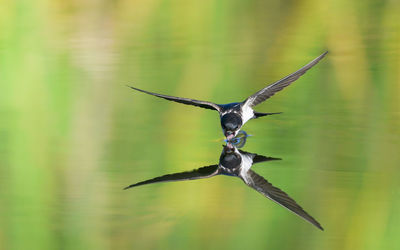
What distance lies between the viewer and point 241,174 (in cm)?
299

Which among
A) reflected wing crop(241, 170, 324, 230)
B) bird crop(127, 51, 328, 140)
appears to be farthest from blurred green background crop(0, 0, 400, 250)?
bird crop(127, 51, 328, 140)

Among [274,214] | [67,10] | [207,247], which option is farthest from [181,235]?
[67,10]

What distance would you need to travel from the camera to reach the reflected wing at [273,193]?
2465 mm

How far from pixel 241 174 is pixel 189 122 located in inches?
35.6

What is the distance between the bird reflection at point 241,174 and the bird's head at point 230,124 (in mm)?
87

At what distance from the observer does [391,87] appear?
14.2ft

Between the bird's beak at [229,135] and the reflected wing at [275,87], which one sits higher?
the reflected wing at [275,87]

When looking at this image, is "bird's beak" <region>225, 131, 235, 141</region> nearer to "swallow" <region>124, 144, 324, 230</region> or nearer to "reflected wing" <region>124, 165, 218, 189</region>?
"swallow" <region>124, 144, 324, 230</region>

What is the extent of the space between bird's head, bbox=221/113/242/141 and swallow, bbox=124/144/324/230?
87mm

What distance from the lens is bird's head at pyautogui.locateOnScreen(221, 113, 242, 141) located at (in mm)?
3260

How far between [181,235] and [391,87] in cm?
234

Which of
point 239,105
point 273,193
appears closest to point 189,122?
point 239,105

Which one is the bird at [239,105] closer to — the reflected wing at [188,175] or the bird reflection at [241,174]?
the bird reflection at [241,174]

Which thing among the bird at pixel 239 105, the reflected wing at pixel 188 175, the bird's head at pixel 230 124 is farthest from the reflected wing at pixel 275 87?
the reflected wing at pixel 188 175
